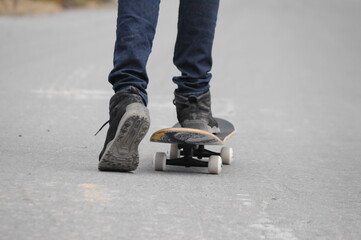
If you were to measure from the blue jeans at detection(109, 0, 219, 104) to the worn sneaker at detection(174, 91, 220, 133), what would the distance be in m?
0.03

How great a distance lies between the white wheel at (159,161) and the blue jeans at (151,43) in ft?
0.85

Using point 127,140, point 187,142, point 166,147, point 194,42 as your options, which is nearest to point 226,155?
point 187,142

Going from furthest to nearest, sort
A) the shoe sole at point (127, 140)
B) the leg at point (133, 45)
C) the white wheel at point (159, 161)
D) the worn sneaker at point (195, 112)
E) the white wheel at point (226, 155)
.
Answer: the white wheel at point (226, 155) → the worn sneaker at point (195, 112) → the white wheel at point (159, 161) → the leg at point (133, 45) → the shoe sole at point (127, 140)

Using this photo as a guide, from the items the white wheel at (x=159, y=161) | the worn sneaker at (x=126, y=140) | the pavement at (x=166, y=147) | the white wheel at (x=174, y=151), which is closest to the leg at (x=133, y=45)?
the worn sneaker at (x=126, y=140)

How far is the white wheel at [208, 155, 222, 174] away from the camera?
3.41 meters

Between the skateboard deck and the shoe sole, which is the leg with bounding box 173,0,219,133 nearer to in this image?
the skateboard deck

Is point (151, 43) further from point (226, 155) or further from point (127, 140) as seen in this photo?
point (226, 155)

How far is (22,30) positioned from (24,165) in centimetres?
1007

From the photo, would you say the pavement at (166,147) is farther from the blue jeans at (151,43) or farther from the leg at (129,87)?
the blue jeans at (151,43)

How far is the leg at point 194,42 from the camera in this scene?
A: 357cm

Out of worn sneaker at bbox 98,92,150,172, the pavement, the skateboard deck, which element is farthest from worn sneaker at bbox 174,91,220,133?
worn sneaker at bbox 98,92,150,172

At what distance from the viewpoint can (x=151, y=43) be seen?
3.40 metres

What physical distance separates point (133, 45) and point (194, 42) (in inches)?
15.4

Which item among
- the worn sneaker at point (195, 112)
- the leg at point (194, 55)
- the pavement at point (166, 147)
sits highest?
the leg at point (194, 55)
